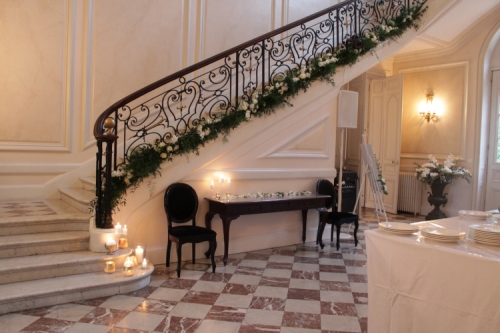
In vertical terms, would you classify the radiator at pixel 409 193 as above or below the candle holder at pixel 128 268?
above

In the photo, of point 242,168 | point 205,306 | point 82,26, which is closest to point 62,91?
point 82,26

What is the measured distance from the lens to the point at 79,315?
3.27 m

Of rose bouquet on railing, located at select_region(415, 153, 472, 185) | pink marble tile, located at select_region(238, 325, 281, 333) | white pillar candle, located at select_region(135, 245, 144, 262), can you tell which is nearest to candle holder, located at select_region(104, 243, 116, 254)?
white pillar candle, located at select_region(135, 245, 144, 262)

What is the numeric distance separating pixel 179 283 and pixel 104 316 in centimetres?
97

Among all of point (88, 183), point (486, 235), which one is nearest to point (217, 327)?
point (486, 235)

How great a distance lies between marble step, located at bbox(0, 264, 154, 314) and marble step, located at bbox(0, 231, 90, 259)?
365 millimetres

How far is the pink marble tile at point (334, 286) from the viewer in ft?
13.5

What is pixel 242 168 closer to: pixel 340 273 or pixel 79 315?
pixel 340 273

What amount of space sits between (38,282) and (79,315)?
597 mm

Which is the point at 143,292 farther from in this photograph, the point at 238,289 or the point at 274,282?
the point at 274,282

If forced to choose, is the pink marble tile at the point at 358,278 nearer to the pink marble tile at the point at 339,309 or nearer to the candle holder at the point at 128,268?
the pink marble tile at the point at 339,309

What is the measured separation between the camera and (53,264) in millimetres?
3660

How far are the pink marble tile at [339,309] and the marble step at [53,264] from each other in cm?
203

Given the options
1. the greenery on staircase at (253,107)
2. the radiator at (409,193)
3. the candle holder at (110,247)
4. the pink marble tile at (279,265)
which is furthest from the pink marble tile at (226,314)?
the radiator at (409,193)
